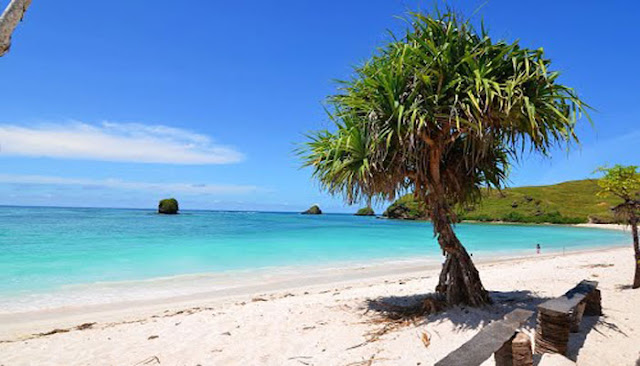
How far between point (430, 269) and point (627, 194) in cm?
856

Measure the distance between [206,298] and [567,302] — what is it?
850 centimetres

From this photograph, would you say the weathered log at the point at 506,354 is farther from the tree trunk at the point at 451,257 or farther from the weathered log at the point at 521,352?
the tree trunk at the point at 451,257

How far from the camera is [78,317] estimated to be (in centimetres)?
796

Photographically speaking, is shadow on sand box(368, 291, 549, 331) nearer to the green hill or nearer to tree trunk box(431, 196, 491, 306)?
tree trunk box(431, 196, 491, 306)

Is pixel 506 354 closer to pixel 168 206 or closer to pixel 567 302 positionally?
pixel 567 302

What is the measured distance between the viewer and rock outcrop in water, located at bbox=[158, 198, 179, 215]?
274 feet

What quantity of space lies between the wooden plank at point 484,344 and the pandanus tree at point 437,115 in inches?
92.4

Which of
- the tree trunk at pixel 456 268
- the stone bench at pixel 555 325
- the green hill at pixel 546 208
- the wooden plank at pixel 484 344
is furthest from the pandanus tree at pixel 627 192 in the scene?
the green hill at pixel 546 208

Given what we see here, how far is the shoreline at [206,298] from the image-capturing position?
7617 mm

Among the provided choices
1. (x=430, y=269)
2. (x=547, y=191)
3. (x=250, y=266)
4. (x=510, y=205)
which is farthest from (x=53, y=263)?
(x=547, y=191)

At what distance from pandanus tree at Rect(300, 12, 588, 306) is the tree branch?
3845 mm

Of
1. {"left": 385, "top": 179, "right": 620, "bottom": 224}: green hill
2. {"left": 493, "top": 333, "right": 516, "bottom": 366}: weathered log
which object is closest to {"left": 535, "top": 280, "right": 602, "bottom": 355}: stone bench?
{"left": 493, "top": 333, "right": 516, "bottom": 366}: weathered log

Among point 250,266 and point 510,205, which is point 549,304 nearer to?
point 250,266

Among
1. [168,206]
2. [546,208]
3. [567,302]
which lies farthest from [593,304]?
[546,208]
